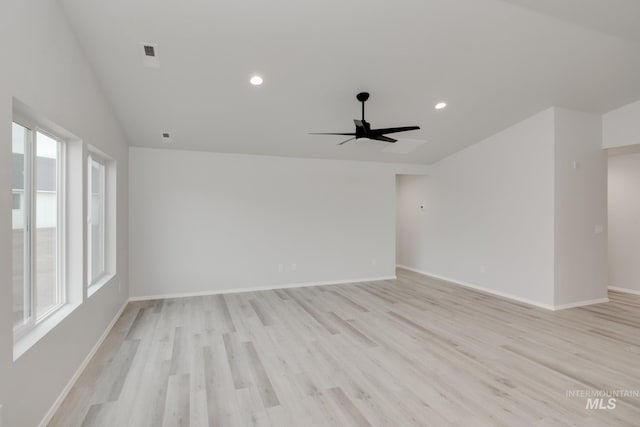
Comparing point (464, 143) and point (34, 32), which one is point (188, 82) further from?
point (464, 143)

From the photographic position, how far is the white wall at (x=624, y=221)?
5562 millimetres

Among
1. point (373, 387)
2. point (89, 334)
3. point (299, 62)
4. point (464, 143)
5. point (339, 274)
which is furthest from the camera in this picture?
point (339, 274)

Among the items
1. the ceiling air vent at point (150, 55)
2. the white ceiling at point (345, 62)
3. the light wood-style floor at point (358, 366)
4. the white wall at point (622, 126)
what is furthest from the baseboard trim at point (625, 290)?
the ceiling air vent at point (150, 55)

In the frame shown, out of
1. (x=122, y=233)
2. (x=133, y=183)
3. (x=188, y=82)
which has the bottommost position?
(x=122, y=233)

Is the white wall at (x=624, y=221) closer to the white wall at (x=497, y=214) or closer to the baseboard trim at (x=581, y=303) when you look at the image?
the baseboard trim at (x=581, y=303)

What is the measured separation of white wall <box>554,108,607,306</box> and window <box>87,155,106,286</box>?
6.28m

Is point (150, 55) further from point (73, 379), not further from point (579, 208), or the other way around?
point (579, 208)

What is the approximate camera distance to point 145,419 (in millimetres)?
2146

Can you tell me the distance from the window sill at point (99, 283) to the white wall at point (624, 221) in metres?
8.35

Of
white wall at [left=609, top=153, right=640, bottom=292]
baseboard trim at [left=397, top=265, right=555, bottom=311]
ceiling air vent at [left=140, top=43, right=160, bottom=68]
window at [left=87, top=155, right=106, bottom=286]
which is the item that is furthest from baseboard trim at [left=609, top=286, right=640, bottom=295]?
window at [left=87, top=155, right=106, bottom=286]

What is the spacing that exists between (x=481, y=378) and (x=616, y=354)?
1.68m

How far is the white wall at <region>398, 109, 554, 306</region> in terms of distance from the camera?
15.5 feet

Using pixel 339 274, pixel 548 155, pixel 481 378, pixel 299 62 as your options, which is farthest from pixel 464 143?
pixel 481 378

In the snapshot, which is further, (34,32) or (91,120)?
(91,120)
